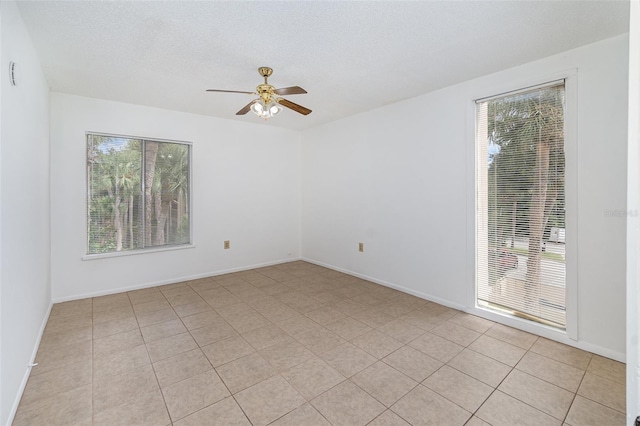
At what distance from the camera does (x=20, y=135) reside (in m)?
1.89

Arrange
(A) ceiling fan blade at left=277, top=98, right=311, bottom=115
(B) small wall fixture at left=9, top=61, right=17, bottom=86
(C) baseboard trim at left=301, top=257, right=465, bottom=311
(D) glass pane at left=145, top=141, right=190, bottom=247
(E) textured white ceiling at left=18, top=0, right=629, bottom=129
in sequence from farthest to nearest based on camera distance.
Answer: (D) glass pane at left=145, top=141, right=190, bottom=247 → (C) baseboard trim at left=301, top=257, right=465, bottom=311 → (A) ceiling fan blade at left=277, top=98, right=311, bottom=115 → (E) textured white ceiling at left=18, top=0, right=629, bottom=129 → (B) small wall fixture at left=9, top=61, right=17, bottom=86

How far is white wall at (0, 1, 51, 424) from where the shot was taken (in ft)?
5.12

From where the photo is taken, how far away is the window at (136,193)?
3541 millimetres

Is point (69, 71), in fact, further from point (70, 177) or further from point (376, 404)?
point (376, 404)

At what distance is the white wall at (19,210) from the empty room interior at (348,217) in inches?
1.3

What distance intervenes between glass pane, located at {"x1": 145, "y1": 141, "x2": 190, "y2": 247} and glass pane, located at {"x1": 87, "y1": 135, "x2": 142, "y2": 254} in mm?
127

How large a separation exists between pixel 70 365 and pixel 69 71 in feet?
8.40

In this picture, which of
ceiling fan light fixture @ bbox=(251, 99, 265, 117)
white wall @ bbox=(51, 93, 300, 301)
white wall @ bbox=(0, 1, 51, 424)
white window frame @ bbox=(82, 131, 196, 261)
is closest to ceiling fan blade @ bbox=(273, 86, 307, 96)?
ceiling fan light fixture @ bbox=(251, 99, 265, 117)

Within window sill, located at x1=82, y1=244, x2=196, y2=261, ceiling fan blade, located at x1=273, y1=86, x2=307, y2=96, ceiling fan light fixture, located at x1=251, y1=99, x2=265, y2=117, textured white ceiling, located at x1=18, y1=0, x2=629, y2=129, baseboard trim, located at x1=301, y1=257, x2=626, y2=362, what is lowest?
baseboard trim, located at x1=301, y1=257, x2=626, y2=362

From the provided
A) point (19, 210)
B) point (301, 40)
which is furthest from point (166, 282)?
point (301, 40)

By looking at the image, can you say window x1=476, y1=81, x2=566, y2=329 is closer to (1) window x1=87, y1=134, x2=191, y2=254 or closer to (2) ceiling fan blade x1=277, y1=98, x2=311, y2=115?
(2) ceiling fan blade x1=277, y1=98, x2=311, y2=115

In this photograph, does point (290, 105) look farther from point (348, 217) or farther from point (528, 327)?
point (528, 327)

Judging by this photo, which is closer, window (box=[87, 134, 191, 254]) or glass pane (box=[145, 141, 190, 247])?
window (box=[87, 134, 191, 254])

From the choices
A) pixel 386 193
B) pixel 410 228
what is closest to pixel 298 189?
pixel 386 193
